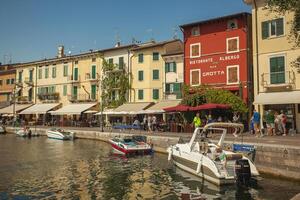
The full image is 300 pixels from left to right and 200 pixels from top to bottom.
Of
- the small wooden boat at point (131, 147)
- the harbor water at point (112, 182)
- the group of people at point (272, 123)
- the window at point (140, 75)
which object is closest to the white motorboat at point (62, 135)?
the window at point (140, 75)

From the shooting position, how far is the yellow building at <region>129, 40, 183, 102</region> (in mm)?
44812

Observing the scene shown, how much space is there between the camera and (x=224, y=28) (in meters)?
35.8

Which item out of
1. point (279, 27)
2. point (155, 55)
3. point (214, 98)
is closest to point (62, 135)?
point (155, 55)

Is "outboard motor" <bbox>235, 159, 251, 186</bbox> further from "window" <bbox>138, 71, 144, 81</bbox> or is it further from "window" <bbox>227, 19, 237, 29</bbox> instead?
"window" <bbox>138, 71, 144, 81</bbox>

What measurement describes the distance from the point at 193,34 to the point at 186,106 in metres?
8.55

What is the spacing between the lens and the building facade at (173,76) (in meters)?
42.0

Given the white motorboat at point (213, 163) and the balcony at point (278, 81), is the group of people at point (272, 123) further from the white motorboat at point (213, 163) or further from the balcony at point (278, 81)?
the white motorboat at point (213, 163)

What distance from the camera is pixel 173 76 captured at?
4306 centimetres

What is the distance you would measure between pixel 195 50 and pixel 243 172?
2431 cm

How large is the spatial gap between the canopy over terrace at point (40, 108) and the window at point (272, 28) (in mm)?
33680

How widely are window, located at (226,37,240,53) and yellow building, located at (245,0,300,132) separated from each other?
2.94 metres

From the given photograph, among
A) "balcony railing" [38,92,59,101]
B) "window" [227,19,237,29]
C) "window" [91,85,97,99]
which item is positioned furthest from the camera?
"balcony railing" [38,92,59,101]

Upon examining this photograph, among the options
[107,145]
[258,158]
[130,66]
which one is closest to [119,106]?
[130,66]

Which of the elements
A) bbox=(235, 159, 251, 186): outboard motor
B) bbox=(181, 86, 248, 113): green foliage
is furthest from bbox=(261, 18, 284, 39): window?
bbox=(235, 159, 251, 186): outboard motor
